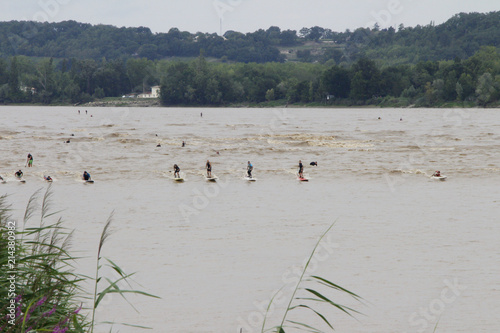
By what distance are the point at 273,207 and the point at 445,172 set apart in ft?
79.9

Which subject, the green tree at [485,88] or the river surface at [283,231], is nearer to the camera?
the river surface at [283,231]

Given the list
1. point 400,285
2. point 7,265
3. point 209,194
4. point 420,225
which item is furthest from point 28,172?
point 7,265

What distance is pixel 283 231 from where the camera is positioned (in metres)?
29.6

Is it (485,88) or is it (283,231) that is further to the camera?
(485,88)

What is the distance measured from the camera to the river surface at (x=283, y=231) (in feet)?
62.4

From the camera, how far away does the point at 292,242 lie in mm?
27109

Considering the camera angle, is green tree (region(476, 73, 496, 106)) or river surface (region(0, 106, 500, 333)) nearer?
river surface (region(0, 106, 500, 333))

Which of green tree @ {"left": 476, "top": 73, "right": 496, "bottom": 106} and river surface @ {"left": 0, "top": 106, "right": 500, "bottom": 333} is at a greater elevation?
green tree @ {"left": 476, "top": 73, "right": 496, "bottom": 106}

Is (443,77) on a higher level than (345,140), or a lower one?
higher

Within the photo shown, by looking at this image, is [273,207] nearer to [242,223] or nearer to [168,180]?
[242,223]

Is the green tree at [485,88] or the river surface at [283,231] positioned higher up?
the green tree at [485,88]

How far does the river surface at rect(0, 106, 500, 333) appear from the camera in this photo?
62.4ft

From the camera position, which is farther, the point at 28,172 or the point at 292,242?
the point at 28,172

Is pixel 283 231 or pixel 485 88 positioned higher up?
pixel 485 88
